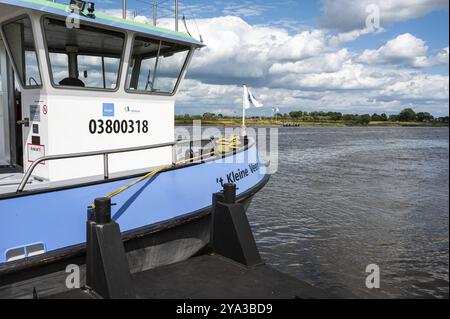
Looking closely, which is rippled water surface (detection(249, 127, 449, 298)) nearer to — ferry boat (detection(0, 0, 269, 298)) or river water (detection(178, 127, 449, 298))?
river water (detection(178, 127, 449, 298))

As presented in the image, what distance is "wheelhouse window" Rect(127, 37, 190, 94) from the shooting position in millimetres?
5547

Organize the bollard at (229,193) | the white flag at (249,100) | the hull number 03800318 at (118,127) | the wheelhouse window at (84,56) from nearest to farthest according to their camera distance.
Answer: the bollard at (229,193) → the wheelhouse window at (84,56) → the hull number 03800318 at (118,127) → the white flag at (249,100)

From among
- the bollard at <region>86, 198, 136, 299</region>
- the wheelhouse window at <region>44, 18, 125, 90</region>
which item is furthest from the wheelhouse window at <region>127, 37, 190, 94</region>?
the bollard at <region>86, 198, 136, 299</region>

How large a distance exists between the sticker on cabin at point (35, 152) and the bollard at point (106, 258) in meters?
1.63

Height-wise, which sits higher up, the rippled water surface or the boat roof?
the boat roof

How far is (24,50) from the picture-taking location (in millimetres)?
4855

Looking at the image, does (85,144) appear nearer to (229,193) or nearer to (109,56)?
(109,56)

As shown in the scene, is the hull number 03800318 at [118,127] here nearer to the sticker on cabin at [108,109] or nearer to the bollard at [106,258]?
the sticker on cabin at [108,109]

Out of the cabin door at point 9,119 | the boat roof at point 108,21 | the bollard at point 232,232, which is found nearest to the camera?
the boat roof at point 108,21

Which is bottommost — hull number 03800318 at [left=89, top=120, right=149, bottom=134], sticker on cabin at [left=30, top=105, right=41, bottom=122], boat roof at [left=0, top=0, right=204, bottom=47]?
hull number 03800318 at [left=89, top=120, right=149, bottom=134]

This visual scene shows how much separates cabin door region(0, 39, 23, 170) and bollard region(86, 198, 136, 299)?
102 inches

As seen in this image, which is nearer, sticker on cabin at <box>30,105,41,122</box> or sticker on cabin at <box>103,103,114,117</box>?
sticker on cabin at <box>30,105,41,122</box>

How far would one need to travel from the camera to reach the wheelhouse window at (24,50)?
472cm

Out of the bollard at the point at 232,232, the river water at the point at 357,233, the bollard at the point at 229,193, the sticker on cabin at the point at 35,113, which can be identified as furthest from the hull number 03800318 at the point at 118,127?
the river water at the point at 357,233
